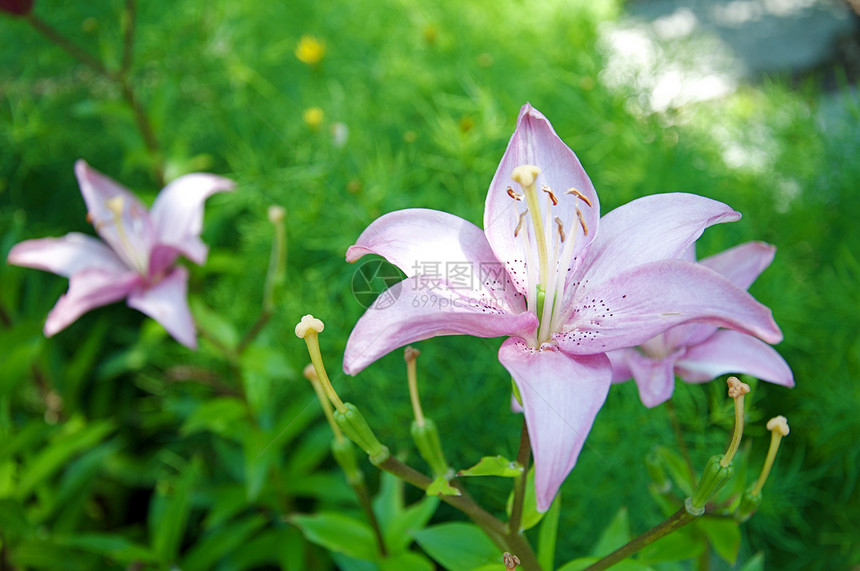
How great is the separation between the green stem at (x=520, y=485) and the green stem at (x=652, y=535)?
0.07 metres

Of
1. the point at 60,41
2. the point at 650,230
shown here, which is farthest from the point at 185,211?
the point at 650,230

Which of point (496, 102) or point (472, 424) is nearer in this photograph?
point (472, 424)

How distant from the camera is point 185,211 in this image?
944 mm

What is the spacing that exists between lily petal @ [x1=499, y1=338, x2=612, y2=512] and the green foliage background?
0.37 meters

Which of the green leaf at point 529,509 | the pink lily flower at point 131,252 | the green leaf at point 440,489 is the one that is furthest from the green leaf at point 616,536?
the pink lily flower at point 131,252

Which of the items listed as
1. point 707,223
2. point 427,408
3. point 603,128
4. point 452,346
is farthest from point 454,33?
point 707,223

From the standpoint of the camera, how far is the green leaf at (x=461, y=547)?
60cm

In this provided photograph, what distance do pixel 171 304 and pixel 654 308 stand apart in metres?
0.62

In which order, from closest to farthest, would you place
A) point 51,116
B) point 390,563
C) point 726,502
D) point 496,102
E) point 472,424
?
point 726,502, point 390,563, point 472,424, point 496,102, point 51,116

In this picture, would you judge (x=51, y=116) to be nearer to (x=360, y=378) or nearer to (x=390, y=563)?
(x=360, y=378)

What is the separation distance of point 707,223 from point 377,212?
67cm

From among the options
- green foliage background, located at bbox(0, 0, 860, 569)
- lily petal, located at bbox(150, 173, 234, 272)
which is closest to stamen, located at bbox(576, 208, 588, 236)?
green foliage background, located at bbox(0, 0, 860, 569)

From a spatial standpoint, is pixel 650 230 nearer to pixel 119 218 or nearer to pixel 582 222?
pixel 582 222

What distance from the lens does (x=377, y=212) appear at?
3.60 ft
